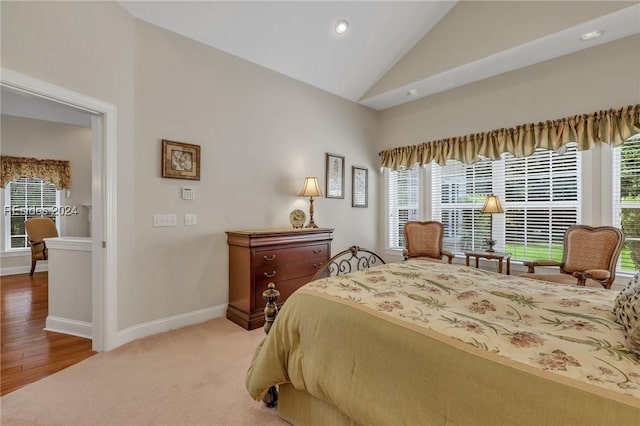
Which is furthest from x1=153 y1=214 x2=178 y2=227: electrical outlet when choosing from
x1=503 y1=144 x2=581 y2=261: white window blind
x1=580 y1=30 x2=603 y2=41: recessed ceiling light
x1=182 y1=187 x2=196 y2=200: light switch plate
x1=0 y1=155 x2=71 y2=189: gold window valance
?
x1=580 y1=30 x2=603 y2=41: recessed ceiling light

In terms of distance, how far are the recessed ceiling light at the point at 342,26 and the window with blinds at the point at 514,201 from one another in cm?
236

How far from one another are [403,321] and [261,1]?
319 centimetres

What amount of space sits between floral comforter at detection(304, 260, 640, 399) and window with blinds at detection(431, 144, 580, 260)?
2.18 meters

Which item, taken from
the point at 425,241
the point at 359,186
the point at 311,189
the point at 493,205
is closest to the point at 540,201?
the point at 493,205

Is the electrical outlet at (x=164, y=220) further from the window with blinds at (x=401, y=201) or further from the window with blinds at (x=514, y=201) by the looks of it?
Result: the window with blinds at (x=514, y=201)

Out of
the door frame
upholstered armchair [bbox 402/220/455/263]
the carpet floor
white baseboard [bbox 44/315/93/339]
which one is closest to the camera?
the carpet floor

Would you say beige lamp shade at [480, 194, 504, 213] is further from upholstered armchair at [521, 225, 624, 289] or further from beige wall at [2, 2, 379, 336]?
beige wall at [2, 2, 379, 336]

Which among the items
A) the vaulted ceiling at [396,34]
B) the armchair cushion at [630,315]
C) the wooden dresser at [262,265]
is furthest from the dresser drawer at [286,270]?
the armchair cushion at [630,315]

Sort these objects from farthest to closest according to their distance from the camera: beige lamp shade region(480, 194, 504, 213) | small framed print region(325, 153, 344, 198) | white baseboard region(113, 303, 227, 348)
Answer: small framed print region(325, 153, 344, 198)
beige lamp shade region(480, 194, 504, 213)
white baseboard region(113, 303, 227, 348)

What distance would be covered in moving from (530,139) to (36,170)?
26.2 ft

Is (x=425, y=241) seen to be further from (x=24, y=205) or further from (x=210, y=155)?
(x=24, y=205)

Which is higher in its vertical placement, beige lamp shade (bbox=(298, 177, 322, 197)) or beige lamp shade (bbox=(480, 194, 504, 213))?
beige lamp shade (bbox=(298, 177, 322, 197))

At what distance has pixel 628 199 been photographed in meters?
3.08

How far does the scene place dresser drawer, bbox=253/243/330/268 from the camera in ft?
10.2
